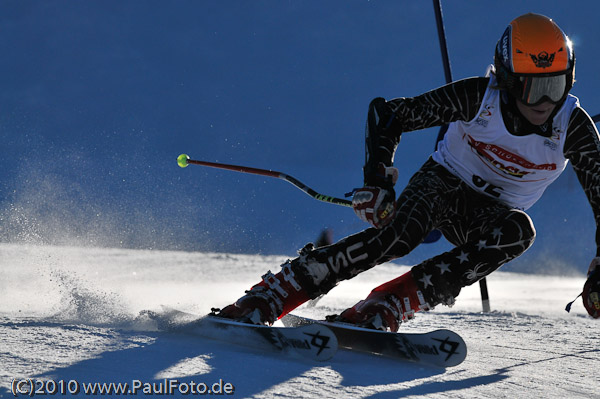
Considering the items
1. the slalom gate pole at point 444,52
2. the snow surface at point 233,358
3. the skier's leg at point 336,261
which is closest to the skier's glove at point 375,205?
the skier's leg at point 336,261

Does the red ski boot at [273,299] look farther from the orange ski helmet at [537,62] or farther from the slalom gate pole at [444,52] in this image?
the slalom gate pole at [444,52]

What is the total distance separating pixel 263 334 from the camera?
2.75 meters

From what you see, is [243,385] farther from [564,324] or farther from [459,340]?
[564,324]

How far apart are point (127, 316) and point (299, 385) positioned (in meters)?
1.62

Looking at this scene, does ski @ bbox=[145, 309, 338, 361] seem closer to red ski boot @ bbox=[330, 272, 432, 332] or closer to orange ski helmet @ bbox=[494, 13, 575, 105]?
red ski boot @ bbox=[330, 272, 432, 332]

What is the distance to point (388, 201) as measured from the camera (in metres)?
2.79

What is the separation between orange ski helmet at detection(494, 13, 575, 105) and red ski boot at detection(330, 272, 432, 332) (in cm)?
117

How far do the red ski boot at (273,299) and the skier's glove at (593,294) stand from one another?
1.35 meters

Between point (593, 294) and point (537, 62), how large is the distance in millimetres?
1194

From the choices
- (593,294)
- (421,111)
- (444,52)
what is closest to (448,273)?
(593,294)

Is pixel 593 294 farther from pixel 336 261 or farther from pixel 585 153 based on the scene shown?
pixel 336 261

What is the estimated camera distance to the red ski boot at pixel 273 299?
10.0 feet

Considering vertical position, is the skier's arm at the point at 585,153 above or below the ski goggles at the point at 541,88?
below

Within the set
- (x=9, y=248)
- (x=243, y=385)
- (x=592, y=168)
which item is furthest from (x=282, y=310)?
(x=9, y=248)
